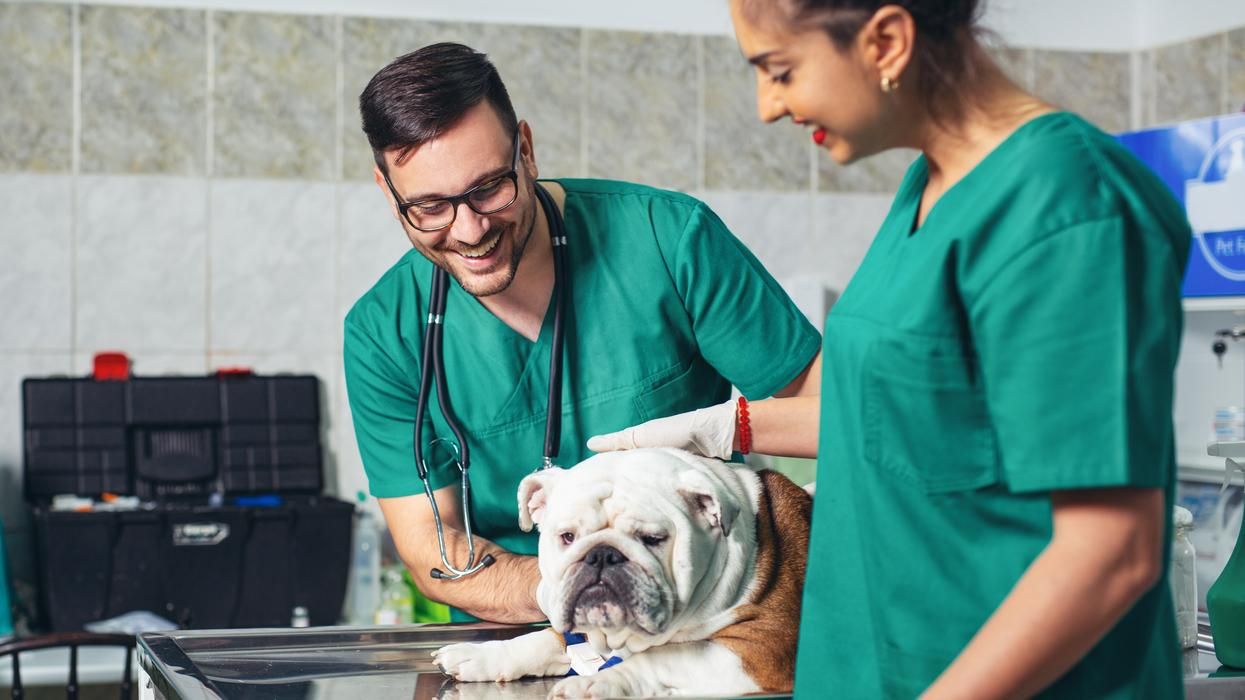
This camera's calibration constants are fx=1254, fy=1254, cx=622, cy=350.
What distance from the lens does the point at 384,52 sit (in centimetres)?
336

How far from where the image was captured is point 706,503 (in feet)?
3.64

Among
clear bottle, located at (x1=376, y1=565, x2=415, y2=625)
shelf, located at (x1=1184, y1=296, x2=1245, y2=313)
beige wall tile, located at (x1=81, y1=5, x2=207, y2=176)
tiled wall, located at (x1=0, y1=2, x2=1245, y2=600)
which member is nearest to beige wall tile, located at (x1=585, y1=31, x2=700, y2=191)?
tiled wall, located at (x1=0, y1=2, x2=1245, y2=600)

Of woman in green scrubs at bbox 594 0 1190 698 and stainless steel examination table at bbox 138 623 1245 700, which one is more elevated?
woman in green scrubs at bbox 594 0 1190 698

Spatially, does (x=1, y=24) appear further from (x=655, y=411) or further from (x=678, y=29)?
(x=655, y=411)

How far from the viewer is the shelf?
3.00 m

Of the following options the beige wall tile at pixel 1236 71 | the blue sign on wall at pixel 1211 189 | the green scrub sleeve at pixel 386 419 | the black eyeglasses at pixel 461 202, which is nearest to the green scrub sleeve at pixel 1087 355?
the black eyeglasses at pixel 461 202

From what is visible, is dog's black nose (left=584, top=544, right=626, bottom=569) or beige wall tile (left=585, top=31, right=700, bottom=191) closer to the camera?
dog's black nose (left=584, top=544, right=626, bottom=569)

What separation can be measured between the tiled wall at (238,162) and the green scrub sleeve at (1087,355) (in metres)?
2.62

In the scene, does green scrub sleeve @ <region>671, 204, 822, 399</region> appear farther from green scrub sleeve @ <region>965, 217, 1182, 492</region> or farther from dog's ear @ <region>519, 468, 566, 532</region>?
green scrub sleeve @ <region>965, 217, 1182, 492</region>

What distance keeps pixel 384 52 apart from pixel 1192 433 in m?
2.42

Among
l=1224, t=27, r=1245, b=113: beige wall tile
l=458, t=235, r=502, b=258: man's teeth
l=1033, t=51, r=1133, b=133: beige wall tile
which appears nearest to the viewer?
l=458, t=235, r=502, b=258: man's teeth

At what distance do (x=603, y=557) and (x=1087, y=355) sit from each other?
0.50 m

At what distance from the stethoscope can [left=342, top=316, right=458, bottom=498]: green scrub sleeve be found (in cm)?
6

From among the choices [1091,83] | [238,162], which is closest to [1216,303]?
[1091,83]
